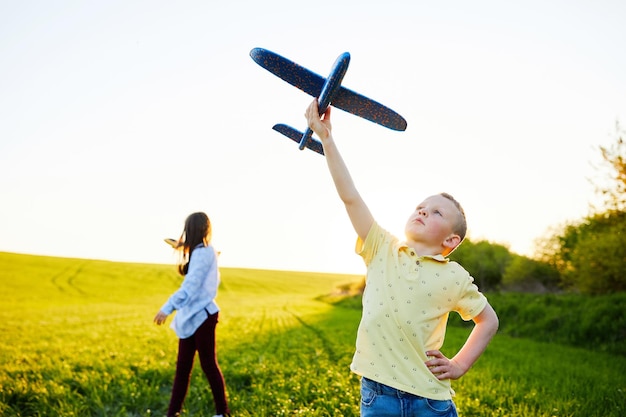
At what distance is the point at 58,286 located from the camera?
159ft

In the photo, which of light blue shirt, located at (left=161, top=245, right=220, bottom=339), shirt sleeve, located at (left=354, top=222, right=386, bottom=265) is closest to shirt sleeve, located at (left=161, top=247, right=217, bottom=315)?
light blue shirt, located at (left=161, top=245, right=220, bottom=339)

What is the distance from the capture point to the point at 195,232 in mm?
5223

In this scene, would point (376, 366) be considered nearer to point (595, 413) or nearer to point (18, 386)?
point (595, 413)

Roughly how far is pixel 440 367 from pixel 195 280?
3224mm

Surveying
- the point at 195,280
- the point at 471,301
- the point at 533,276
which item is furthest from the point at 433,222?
the point at 533,276

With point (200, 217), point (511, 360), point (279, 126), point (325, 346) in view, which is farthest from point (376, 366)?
point (325, 346)

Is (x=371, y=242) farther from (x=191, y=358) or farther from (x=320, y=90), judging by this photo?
(x=191, y=358)

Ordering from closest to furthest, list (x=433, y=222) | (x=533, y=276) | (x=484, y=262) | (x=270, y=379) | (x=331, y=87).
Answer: (x=331, y=87), (x=433, y=222), (x=270, y=379), (x=533, y=276), (x=484, y=262)

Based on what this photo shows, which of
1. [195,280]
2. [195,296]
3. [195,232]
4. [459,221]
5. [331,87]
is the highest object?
[331,87]

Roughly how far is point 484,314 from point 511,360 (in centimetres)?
823

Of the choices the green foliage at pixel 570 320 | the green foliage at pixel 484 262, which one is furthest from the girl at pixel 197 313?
the green foliage at pixel 484 262

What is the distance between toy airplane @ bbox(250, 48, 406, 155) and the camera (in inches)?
93.0

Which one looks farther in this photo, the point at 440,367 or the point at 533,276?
the point at 533,276

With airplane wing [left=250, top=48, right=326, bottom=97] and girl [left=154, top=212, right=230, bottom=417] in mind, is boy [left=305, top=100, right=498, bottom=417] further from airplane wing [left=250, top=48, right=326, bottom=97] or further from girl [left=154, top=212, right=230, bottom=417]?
girl [left=154, top=212, right=230, bottom=417]
